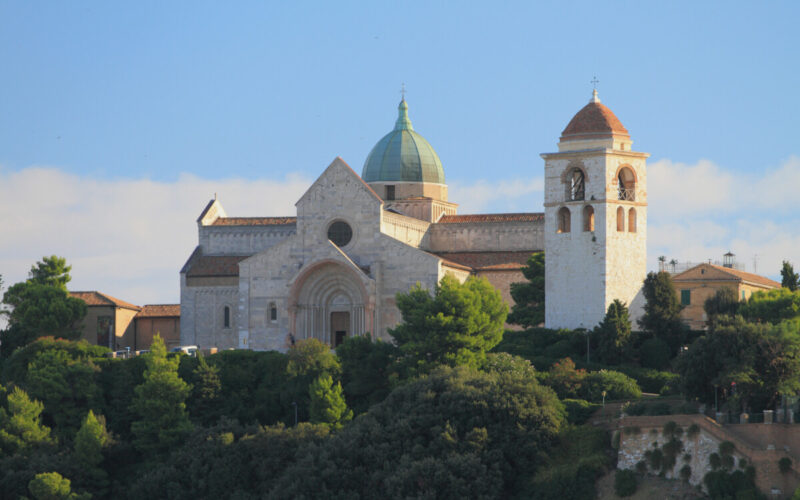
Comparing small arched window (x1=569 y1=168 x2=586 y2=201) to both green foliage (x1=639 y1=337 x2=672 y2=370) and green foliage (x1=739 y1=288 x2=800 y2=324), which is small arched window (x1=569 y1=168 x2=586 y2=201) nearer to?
green foliage (x1=639 y1=337 x2=672 y2=370)

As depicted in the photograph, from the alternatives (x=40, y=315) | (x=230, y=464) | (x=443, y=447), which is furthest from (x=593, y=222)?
(x=40, y=315)

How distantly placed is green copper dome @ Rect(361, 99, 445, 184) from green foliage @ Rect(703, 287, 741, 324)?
2066 centimetres

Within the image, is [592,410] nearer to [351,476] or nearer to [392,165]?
[351,476]

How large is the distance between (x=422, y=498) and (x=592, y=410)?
793 cm

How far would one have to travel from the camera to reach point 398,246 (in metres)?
67.9

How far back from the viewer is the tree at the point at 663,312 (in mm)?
60188

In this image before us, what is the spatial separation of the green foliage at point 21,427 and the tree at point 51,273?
50.6 feet

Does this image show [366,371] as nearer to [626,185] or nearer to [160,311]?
[626,185]

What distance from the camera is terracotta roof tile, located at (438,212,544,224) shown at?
241 feet

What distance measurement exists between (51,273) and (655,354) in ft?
108

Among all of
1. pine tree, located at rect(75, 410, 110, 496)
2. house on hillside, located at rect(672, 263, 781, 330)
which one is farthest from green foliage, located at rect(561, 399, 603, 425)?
pine tree, located at rect(75, 410, 110, 496)

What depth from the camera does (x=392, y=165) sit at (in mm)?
77500

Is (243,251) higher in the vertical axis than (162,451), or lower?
higher

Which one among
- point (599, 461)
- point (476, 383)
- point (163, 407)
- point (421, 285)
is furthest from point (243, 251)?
point (599, 461)
